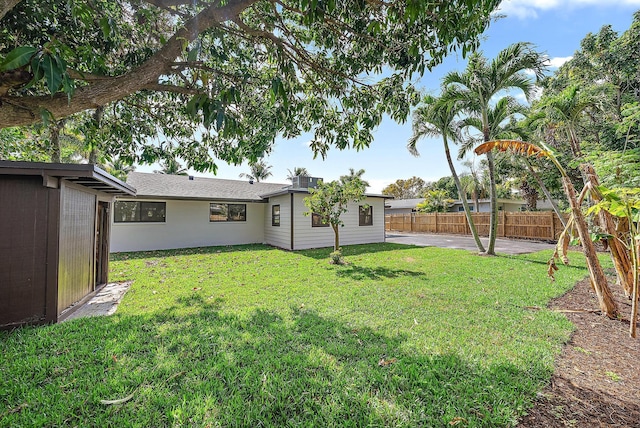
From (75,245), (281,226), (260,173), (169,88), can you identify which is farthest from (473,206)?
(75,245)

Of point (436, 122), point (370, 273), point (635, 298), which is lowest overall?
point (370, 273)

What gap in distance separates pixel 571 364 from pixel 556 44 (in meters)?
8.41

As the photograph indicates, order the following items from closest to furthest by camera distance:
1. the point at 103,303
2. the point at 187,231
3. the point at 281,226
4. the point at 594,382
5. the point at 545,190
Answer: the point at 594,382 < the point at 103,303 < the point at 545,190 < the point at 187,231 < the point at 281,226

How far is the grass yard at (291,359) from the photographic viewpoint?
7.09 ft

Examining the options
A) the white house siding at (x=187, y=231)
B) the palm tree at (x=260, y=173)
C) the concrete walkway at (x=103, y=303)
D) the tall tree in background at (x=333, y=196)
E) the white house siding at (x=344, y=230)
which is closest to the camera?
the concrete walkway at (x=103, y=303)

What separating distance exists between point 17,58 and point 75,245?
361cm

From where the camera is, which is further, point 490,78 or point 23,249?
point 490,78

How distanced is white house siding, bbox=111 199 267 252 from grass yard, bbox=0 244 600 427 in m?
7.26

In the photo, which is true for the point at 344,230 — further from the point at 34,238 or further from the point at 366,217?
the point at 34,238

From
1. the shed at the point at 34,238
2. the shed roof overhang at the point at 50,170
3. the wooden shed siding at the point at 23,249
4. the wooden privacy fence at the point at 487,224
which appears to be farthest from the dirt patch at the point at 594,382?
the wooden privacy fence at the point at 487,224

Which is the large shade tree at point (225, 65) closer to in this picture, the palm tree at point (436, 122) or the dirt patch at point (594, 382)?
the dirt patch at point (594, 382)

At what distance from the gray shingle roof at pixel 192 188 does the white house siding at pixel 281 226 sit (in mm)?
993

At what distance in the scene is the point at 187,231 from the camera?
12.8 metres

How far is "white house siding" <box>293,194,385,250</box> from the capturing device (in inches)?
482
